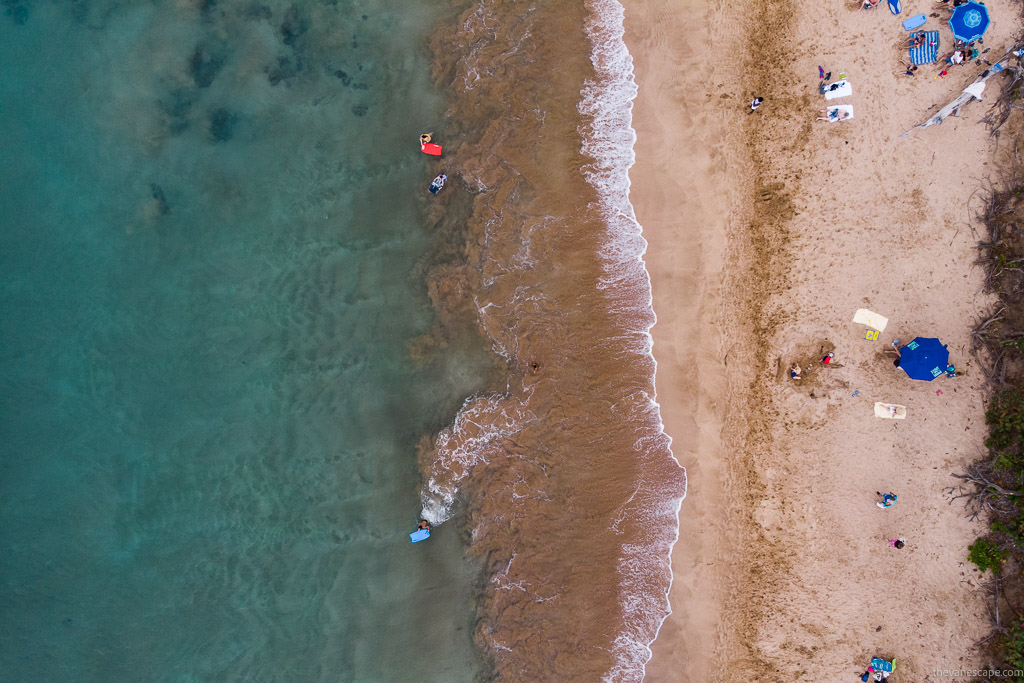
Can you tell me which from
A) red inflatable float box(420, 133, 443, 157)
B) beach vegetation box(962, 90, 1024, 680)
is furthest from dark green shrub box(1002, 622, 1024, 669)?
red inflatable float box(420, 133, 443, 157)

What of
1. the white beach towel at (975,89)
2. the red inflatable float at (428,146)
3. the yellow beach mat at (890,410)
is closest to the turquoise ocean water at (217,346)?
the red inflatable float at (428,146)

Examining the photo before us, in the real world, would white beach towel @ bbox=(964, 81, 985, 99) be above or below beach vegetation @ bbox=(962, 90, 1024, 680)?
above

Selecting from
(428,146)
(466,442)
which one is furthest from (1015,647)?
(428,146)

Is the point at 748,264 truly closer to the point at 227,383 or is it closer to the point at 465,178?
the point at 465,178

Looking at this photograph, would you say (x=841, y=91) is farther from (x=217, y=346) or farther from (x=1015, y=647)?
(x=217, y=346)

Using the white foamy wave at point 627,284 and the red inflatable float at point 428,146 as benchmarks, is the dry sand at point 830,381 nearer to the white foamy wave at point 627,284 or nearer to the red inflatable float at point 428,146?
the white foamy wave at point 627,284

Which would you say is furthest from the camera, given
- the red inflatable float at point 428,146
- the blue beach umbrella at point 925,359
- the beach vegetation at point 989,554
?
the red inflatable float at point 428,146

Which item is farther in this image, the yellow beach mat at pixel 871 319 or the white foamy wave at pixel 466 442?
the white foamy wave at pixel 466 442

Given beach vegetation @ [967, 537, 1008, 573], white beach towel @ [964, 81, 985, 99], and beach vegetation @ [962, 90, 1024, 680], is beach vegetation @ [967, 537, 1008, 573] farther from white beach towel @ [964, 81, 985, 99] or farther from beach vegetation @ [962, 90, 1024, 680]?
white beach towel @ [964, 81, 985, 99]
